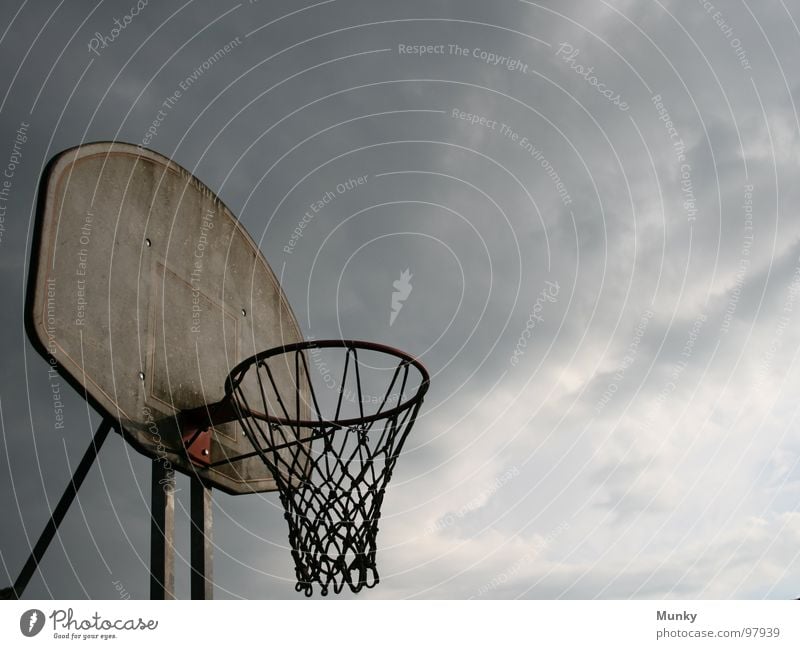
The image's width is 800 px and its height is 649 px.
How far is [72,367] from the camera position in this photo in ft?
10.3

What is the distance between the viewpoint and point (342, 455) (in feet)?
13.4

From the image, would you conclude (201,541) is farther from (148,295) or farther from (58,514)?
(148,295)

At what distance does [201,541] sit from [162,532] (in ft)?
1.39

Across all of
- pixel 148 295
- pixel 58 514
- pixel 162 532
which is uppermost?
pixel 148 295

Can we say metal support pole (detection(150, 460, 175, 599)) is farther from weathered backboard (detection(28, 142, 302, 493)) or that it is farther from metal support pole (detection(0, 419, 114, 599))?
metal support pole (detection(0, 419, 114, 599))

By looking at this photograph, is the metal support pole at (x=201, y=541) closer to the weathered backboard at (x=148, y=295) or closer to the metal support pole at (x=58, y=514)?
the weathered backboard at (x=148, y=295)

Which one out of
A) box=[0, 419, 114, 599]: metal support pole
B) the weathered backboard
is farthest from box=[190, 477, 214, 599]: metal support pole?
box=[0, 419, 114, 599]: metal support pole

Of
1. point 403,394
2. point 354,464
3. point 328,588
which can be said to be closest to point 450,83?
point 403,394

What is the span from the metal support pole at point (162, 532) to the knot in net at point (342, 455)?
50 cm

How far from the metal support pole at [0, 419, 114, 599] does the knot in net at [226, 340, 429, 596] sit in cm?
69

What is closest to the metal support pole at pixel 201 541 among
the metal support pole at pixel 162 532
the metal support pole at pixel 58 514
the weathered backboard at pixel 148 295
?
the weathered backboard at pixel 148 295

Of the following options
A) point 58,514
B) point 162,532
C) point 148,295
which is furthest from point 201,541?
point 148,295

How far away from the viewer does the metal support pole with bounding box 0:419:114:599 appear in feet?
Answer: 11.7
